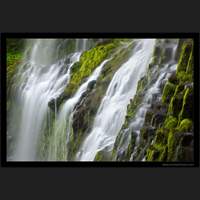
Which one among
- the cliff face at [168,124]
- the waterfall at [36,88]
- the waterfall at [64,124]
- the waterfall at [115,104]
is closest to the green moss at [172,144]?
the cliff face at [168,124]

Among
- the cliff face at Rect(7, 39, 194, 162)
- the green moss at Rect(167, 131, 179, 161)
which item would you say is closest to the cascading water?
the cliff face at Rect(7, 39, 194, 162)

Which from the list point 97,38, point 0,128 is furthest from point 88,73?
point 0,128

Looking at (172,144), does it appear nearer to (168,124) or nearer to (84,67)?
(168,124)

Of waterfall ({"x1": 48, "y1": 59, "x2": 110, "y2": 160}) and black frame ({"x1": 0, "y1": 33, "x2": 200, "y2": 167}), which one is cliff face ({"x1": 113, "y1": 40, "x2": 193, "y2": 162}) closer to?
black frame ({"x1": 0, "y1": 33, "x2": 200, "y2": 167})

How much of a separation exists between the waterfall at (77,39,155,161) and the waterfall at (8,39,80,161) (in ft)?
1.45

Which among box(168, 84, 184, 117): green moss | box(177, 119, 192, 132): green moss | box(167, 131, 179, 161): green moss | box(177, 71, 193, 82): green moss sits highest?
box(177, 71, 193, 82): green moss

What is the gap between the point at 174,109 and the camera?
899 centimetres

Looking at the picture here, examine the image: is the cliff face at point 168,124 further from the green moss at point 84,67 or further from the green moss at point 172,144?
the green moss at point 84,67

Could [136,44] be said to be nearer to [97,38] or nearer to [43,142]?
[97,38]

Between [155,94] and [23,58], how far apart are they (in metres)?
1.26

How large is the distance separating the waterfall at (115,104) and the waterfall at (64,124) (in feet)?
0.60

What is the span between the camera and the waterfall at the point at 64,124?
9.14 m

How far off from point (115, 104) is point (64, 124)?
51cm

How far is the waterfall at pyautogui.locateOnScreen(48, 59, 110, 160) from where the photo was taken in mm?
9141
